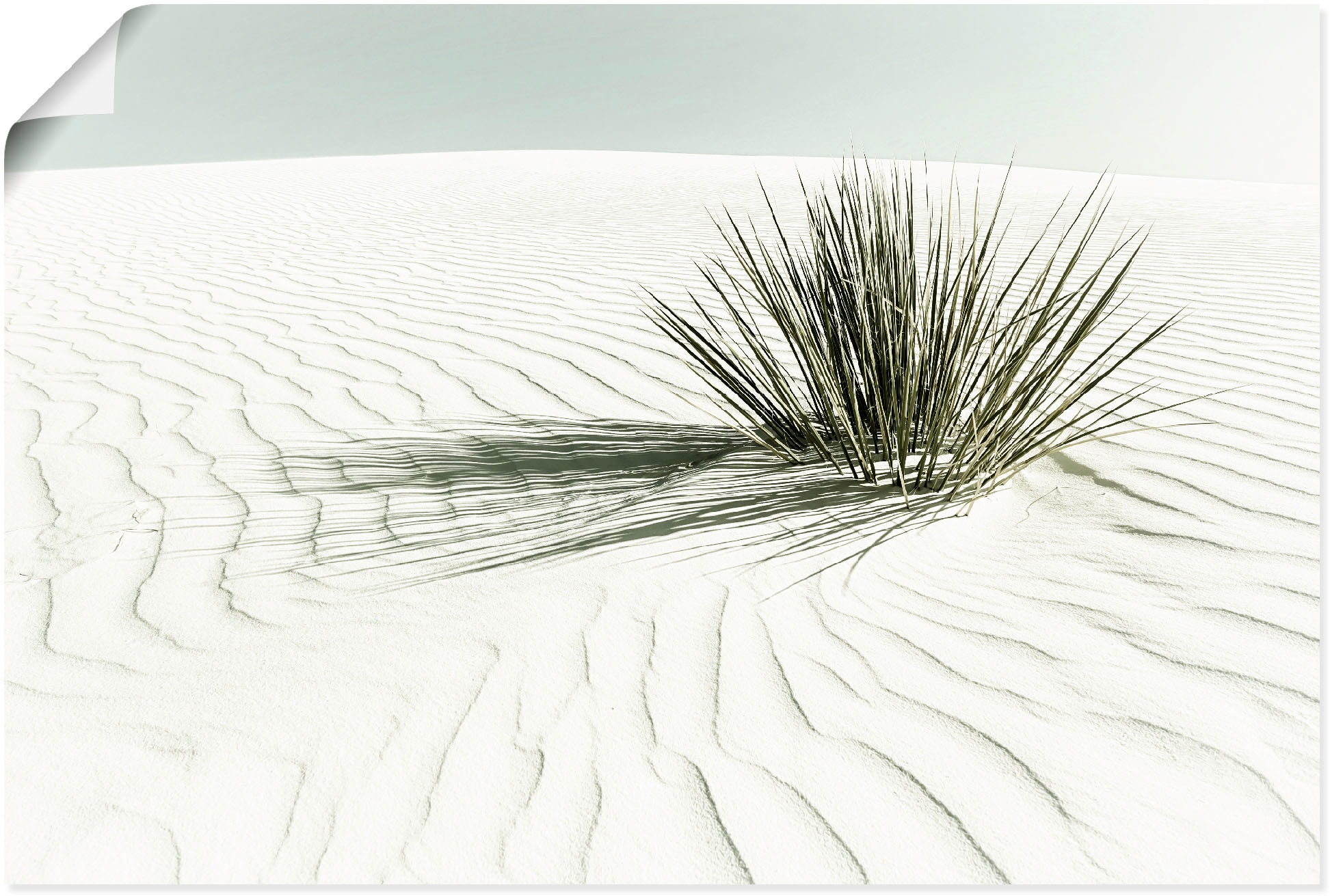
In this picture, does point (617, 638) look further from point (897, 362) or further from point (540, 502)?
point (897, 362)

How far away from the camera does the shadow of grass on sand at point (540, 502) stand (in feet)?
7.49

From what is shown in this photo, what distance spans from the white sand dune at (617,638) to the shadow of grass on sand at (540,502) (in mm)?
14

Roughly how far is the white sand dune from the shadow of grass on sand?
1 centimetres

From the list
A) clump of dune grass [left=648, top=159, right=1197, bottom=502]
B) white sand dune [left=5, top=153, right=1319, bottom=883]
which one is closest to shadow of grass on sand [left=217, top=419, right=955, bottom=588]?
white sand dune [left=5, top=153, right=1319, bottom=883]

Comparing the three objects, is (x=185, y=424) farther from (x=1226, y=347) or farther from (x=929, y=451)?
(x=1226, y=347)

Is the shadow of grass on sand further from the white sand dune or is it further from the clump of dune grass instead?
the clump of dune grass

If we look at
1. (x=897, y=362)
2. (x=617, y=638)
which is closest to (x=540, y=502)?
(x=617, y=638)

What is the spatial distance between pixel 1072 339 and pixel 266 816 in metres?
2.02

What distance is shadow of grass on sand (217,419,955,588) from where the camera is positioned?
2.28 m

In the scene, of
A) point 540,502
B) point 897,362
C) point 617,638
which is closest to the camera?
point 617,638

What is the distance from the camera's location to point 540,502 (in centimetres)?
258

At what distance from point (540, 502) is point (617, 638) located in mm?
773

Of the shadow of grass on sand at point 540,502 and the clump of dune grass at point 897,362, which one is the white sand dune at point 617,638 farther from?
the clump of dune grass at point 897,362

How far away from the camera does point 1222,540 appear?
2.18 meters
